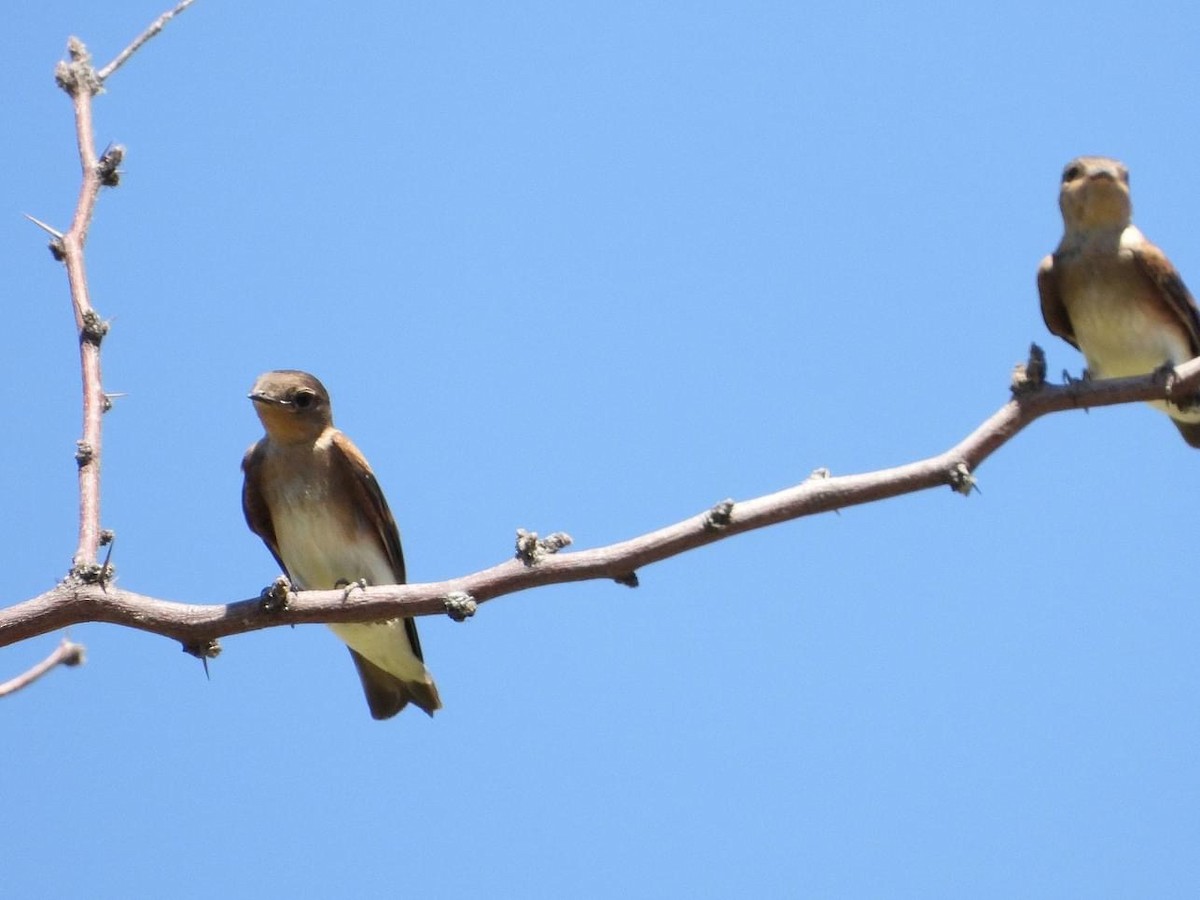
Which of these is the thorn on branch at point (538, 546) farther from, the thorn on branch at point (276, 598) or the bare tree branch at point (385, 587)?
the thorn on branch at point (276, 598)

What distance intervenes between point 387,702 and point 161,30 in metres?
4.77

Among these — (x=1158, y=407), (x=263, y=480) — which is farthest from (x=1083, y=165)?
(x=263, y=480)

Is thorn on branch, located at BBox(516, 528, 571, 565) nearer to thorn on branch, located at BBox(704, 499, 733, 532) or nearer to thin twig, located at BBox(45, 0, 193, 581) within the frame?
thorn on branch, located at BBox(704, 499, 733, 532)

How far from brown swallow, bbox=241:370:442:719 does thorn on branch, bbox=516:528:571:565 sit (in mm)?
3723

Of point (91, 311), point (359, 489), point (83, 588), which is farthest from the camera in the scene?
point (359, 489)

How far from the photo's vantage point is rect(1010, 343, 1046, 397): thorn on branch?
5.89 meters

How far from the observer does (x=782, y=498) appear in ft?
17.3

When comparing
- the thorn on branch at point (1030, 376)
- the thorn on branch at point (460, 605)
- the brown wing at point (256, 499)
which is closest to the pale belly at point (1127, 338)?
the thorn on branch at point (1030, 376)

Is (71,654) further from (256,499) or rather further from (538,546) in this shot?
(256,499)

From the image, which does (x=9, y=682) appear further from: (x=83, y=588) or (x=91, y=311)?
(x=91, y=311)

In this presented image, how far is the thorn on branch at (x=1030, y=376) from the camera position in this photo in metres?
5.89

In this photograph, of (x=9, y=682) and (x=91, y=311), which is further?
(x=91, y=311)

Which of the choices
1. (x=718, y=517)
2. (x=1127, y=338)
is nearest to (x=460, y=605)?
(x=718, y=517)

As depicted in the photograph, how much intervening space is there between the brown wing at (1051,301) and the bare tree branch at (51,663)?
6.90m
